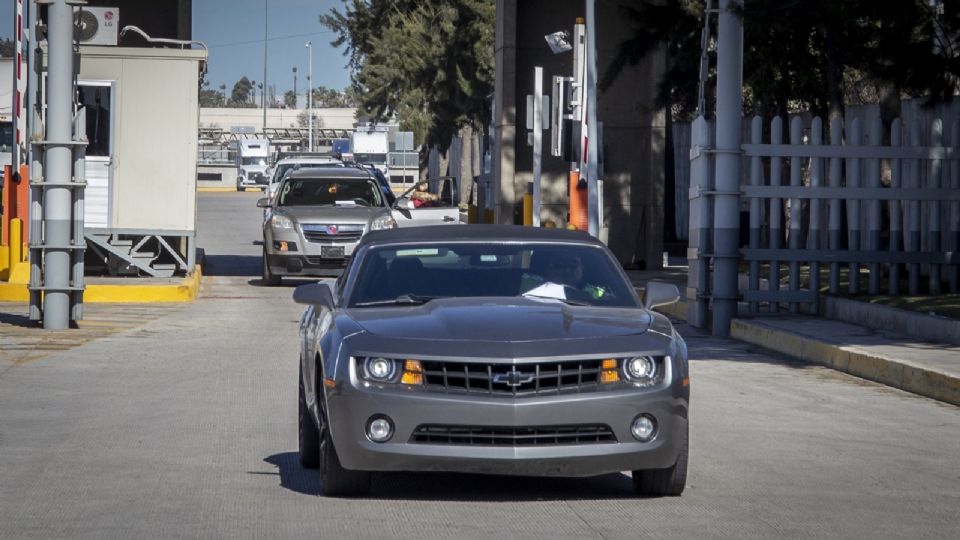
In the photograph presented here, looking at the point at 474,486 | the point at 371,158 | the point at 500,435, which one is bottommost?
the point at 474,486

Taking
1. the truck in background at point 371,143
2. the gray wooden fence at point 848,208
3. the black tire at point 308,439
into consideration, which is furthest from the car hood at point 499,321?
the truck in background at point 371,143

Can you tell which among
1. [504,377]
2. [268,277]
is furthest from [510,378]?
[268,277]

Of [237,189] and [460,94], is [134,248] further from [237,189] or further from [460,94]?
[237,189]

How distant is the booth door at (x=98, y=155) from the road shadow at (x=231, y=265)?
173 inches

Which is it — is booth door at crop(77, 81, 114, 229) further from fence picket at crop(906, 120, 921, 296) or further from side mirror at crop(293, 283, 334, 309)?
side mirror at crop(293, 283, 334, 309)

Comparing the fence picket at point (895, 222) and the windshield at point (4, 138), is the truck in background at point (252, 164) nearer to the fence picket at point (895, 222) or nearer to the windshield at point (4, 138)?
the windshield at point (4, 138)

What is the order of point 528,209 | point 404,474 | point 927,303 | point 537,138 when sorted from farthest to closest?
point 528,209, point 537,138, point 927,303, point 404,474

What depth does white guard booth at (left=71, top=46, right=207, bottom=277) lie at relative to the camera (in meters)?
23.4

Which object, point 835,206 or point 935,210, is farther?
point 935,210

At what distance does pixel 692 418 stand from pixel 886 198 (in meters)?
7.82

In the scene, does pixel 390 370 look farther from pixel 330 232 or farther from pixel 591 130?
pixel 591 130

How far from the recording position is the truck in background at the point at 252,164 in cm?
8225

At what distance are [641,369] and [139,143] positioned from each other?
17249 millimetres

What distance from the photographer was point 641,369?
24.8 ft
